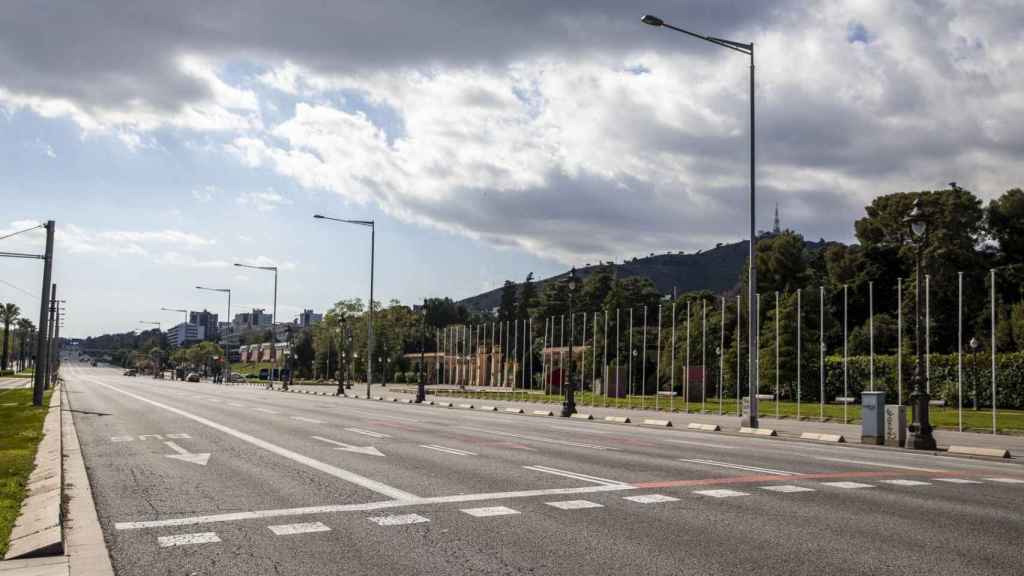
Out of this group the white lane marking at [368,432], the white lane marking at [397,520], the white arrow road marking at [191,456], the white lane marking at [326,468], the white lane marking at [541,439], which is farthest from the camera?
the white lane marking at [368,432]

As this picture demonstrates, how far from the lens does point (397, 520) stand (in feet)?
29.6

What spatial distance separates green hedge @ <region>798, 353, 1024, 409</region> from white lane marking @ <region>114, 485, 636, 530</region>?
127ft

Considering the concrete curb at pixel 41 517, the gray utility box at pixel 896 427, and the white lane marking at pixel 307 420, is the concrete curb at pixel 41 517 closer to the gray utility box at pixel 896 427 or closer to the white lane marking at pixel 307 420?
the white lane marking at pixel 307 420

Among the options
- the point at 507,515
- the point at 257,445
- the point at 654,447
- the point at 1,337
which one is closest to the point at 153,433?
the point at 257,445

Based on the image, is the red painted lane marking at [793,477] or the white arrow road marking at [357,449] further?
the white arrow road marking at [357,449]

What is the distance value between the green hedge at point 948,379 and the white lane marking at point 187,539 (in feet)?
142

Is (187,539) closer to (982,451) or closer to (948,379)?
(982,451)

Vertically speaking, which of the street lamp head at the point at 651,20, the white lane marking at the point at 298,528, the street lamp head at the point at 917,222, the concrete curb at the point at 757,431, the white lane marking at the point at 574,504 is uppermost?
the street lamp head at the point at 651,20

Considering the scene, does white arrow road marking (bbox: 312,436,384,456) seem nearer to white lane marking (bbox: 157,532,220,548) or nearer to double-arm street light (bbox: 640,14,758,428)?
white lane marking (bbox: 157,532,220,548)

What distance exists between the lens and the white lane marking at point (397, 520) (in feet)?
29.0

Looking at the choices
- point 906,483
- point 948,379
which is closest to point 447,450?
point 906,483

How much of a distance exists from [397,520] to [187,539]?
82.2 inches

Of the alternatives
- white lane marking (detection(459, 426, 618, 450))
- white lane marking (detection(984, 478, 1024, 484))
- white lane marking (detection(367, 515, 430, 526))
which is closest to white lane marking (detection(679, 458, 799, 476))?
white lane marking (detection(459, 426, 618, 450))

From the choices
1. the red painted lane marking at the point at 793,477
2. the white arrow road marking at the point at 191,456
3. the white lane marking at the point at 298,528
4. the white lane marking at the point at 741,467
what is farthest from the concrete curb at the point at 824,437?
the white lane marking at the point at 298,528
